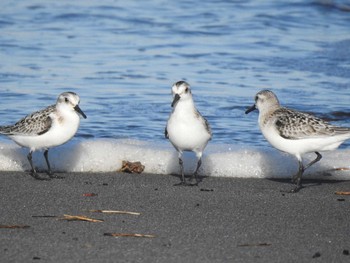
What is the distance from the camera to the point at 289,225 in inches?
277

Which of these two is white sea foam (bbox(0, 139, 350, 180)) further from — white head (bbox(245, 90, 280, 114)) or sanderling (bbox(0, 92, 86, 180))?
white head (bbox(245, 90, 280, 114))

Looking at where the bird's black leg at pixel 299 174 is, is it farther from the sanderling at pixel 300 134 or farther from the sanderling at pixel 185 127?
the sanderling at pixel 185 127

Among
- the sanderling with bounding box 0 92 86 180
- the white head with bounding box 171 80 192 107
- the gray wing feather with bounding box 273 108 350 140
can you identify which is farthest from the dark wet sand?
the white head with bounding box 171 80 192 107

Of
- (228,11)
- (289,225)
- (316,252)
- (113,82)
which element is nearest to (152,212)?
(289,225)

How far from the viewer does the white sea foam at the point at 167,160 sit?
913 cm

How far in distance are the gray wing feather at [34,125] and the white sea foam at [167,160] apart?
423 millimetres

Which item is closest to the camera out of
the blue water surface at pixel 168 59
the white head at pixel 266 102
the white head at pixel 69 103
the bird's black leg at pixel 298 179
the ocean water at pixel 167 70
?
the bird's black leg at pixel 298 179

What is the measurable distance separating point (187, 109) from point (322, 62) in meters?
7.16

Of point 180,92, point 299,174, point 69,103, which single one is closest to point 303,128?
point 299,174

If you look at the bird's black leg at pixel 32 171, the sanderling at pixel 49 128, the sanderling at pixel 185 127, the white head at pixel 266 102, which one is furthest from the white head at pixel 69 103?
the white head at pixel 266 102

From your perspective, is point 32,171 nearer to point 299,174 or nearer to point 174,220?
point 174,220

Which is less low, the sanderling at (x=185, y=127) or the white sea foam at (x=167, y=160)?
the sanderling at (x=185, y=127)

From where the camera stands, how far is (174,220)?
23.3 ft

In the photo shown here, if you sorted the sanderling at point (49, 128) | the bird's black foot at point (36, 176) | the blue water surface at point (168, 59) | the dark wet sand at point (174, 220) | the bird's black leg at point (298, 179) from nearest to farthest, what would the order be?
the dark wet sand at point (174, 220) → the bird's black leg at point (298, 179) → the bird's black foot at point (36, 176) → the sanderling at point (49, 128) → the blue water surface at point (168, 59)
